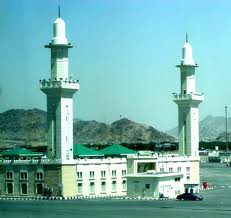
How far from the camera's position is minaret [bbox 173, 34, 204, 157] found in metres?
78.2

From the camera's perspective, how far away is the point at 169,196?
205ft

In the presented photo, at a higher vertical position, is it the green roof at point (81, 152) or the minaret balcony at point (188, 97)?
the minaret balcony at point (188, 97)

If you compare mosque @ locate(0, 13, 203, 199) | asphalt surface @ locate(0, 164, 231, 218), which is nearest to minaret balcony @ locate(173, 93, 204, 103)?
mosque @ locate(0, 13, 203, 199)

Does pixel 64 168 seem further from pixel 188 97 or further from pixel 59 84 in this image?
pixel 188 97

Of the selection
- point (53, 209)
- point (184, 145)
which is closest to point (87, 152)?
point (184, 145)

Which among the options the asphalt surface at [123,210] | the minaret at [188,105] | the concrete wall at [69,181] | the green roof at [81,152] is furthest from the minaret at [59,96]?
the minaret at [188,105]

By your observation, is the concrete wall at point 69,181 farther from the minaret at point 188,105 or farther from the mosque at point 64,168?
the minaret at point 188,105

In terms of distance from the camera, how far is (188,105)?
78.8 meters

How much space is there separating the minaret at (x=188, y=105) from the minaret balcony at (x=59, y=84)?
707 inches

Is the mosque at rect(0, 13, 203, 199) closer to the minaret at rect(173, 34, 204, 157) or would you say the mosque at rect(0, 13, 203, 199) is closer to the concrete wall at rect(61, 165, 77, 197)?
the concrete wall at rect(61, 165, 77, 197)

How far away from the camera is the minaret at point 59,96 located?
63.0 m

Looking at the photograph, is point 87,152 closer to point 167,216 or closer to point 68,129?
point 68,129

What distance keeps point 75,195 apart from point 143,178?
5987 millimetres

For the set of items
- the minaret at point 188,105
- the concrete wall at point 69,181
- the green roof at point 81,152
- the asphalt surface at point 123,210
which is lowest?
the asphalt surface at point 123,210
